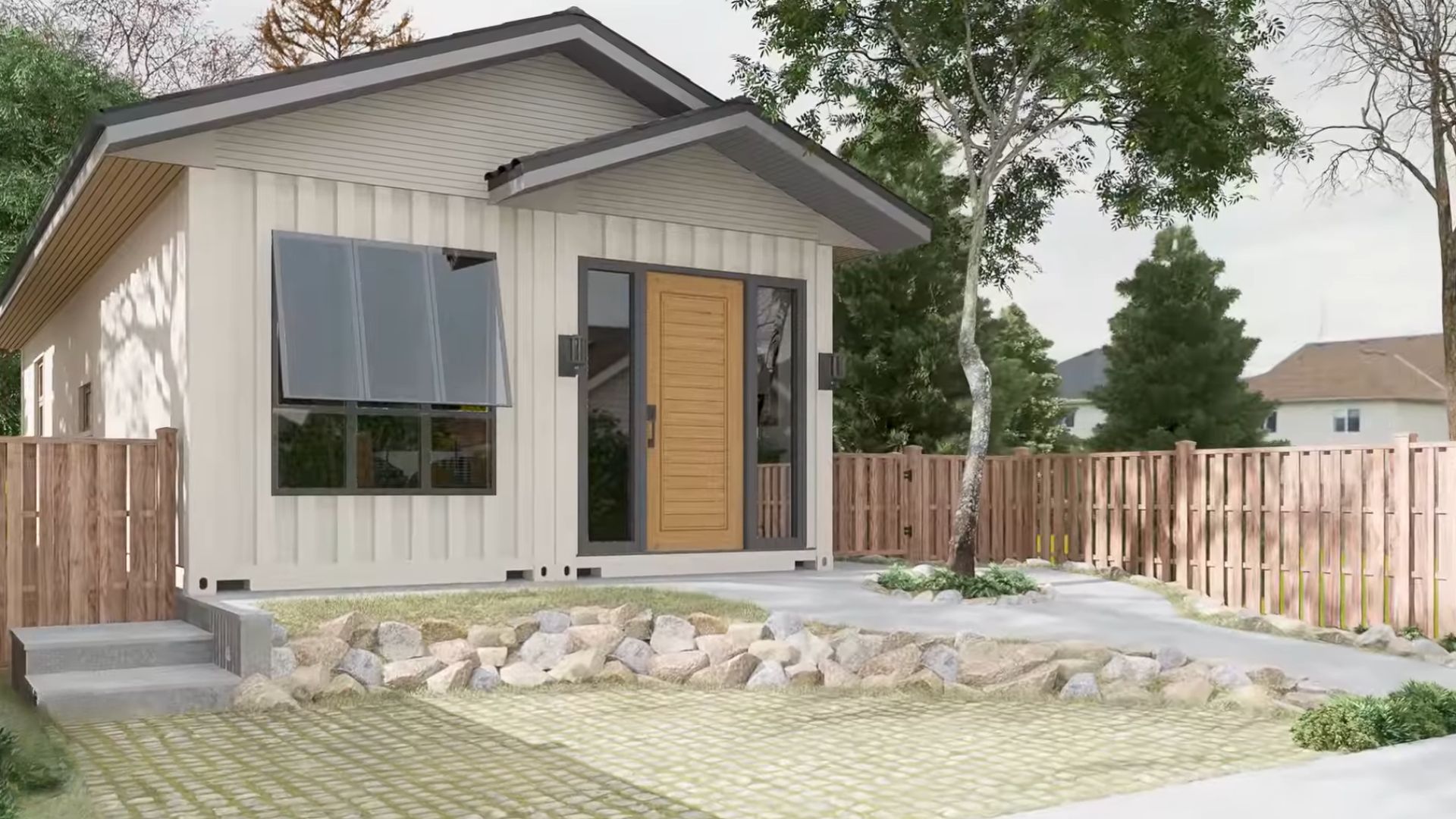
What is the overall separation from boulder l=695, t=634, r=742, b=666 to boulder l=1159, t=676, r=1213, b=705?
2522mm

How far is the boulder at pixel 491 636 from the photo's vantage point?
8.30 m

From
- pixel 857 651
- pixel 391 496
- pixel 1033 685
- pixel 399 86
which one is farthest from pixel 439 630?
pixel 399 86

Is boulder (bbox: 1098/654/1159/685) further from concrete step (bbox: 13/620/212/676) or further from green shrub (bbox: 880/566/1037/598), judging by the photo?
concrete step (bbox: 13/620/212/676)

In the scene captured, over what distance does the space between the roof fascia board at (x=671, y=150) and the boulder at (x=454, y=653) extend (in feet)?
11.2

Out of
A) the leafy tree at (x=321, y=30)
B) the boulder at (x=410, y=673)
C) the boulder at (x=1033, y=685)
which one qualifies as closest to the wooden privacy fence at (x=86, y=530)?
the boulder at (x=410, y=673)

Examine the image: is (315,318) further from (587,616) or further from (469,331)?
(587,616)

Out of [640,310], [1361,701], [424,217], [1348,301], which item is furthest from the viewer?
[1348,301]

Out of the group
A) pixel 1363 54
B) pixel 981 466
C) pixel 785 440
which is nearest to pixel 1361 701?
pixel 981 466

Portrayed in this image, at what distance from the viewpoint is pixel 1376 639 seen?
899cm

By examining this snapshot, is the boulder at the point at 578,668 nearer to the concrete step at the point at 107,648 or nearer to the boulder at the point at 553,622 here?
the boulder at the point at 553,622

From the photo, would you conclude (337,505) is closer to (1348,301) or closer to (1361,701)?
(1361,701)

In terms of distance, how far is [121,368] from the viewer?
11562 mm

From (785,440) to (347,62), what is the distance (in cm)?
470

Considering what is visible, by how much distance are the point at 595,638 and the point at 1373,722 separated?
4.37 meters
